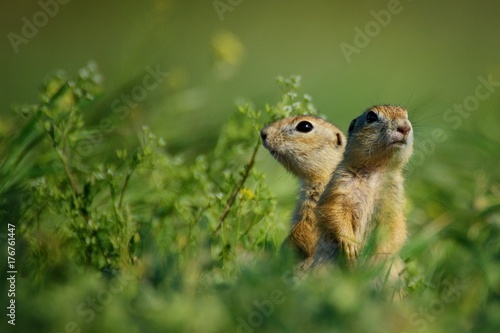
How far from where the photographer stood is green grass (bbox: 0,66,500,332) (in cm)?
244

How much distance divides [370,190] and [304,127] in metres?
0.81

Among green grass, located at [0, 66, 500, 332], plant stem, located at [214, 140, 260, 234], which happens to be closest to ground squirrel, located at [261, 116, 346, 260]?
green grass, located at [0, 66, 500, 332]

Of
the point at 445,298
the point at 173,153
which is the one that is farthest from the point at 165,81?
the point at 445,298

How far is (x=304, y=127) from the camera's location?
183 inches

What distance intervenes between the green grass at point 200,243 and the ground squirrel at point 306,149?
0.20 m

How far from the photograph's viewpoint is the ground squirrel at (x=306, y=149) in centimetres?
456

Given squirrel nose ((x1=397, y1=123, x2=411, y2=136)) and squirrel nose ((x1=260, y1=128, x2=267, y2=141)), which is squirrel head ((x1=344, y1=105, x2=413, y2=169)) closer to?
squirrel nose ((x1=397, y1=123, x2=411, y2=136))

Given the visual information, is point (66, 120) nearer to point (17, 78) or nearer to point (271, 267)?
point (271, 267)

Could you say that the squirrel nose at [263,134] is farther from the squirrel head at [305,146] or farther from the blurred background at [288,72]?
the blurred background at [288,72]

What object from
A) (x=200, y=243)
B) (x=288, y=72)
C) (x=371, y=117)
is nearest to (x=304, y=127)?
(x=371, y=117)

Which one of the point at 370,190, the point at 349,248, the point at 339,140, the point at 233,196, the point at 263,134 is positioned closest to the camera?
the point at 349,248

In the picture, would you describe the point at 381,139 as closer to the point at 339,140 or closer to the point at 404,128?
the point at 404,128

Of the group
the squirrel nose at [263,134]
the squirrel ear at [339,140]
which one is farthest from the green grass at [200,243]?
the squirrel ear at [339,140]

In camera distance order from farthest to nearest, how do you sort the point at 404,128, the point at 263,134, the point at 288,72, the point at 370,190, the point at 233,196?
1. the point at 288,72
2. the point at 263,134
3. the point at 233,196
4. the point at 370,190
5. the point at 404,128
